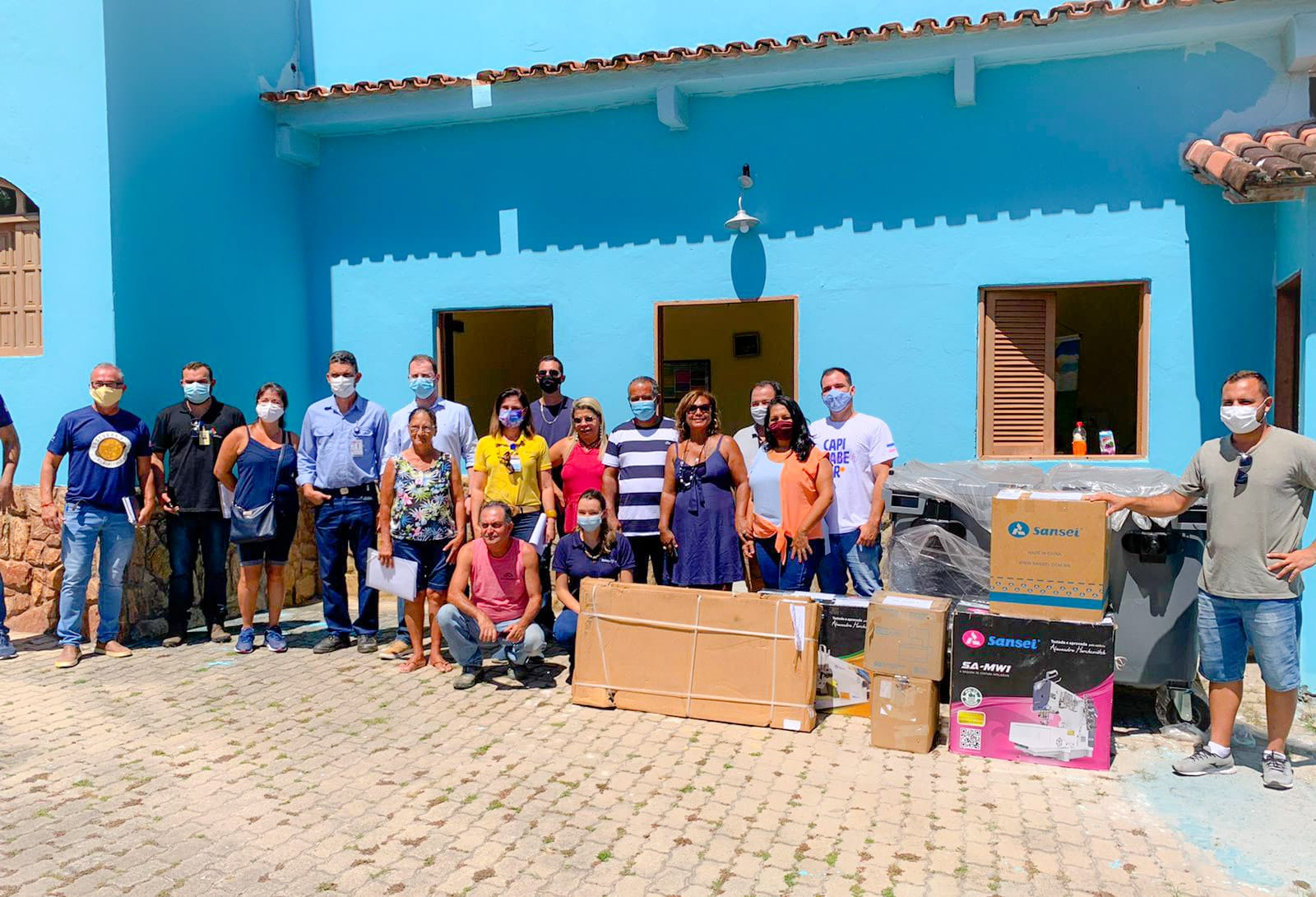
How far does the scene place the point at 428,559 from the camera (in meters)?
6.25

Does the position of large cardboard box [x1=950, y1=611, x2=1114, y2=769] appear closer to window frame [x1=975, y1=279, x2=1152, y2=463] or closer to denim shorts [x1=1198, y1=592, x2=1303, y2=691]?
denim shorts [x1=1198, y1=592, x2=1303, y2=691]

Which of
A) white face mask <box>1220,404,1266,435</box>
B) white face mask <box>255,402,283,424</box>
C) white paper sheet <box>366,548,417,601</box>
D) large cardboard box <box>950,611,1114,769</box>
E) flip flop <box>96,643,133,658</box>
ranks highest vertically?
white face mask <box>255,402,283,424</box>

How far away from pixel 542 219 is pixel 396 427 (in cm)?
256

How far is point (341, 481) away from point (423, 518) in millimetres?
874

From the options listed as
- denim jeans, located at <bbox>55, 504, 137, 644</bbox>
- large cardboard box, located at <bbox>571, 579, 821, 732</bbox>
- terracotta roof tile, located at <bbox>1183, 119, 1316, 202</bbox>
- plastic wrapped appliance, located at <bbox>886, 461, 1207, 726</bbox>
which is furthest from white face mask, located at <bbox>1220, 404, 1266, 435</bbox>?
denim jeans, located at <bbox>55, 504, 137, 644</bbox>

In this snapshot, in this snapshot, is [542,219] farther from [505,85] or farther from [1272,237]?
[1272,237]

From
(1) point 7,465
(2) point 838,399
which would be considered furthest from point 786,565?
(1) point 7,465

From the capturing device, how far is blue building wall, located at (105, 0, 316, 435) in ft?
23.4

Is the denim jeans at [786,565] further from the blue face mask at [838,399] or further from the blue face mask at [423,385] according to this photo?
the blue face mask at [423,385]

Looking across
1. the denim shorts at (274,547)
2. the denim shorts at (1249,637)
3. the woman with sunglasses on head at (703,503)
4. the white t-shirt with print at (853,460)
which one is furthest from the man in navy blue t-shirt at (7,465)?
the denim shorts at (1249,637)

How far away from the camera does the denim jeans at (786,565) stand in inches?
224

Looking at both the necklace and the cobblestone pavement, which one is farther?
the necklace

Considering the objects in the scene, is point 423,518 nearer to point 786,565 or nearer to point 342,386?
point 342,386

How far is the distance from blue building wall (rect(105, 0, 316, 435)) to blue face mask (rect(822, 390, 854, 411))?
16.8 feet
